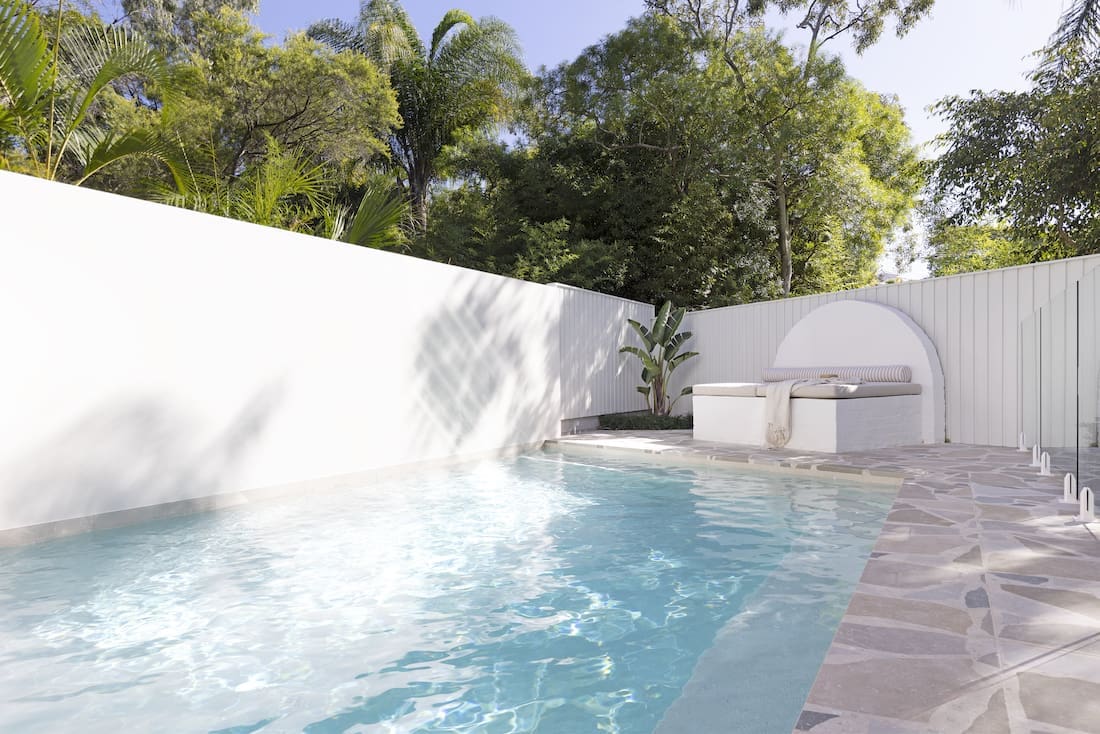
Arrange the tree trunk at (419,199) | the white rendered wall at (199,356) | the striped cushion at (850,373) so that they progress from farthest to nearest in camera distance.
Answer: the tree trunk at (419,199), the striped cushion at (850,373), the white rendered wall at (199,356)

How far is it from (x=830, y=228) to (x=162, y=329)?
14321mm

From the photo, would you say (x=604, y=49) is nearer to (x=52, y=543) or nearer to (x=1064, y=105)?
(x=1064, y=105)

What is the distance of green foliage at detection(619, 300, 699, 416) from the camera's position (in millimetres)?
9102

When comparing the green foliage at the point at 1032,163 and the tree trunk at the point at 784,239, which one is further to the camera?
the tree trunk at the point at 784,239

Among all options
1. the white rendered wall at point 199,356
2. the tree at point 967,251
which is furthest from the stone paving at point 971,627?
the tree at point 967,251

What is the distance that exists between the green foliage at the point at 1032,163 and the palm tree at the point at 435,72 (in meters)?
8.94

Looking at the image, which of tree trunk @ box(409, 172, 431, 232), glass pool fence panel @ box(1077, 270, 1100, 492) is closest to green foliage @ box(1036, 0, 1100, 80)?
glass pool fence panel @ box(1077, 270, 1100, 492)

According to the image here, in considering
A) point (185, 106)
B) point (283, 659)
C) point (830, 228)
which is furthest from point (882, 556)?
point (830, 228)

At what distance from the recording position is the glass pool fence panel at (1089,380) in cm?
329

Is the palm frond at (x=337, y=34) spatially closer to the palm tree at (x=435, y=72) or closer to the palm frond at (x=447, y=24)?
the palm tree at (x=435, y=72)

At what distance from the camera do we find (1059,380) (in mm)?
4020

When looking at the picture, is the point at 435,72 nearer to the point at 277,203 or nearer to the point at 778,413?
the point at 277,203

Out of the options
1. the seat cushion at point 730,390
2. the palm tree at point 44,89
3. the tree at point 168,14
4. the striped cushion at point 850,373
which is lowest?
the seat cushion at point 730,390

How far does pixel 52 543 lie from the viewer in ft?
11.7
